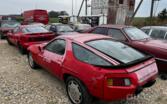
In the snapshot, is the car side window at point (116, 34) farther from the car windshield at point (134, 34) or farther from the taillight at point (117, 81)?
the taillight at point (117, 81)

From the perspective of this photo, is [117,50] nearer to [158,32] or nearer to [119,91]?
[119,91]

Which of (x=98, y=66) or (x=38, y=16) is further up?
(x=38, y=16)

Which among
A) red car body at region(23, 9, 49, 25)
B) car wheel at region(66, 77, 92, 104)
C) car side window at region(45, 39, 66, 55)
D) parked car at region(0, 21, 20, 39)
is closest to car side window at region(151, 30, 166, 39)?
car side window at region(45, 39, 66, 55)

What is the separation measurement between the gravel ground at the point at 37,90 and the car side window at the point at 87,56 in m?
1.11

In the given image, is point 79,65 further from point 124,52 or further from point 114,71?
point 124,52

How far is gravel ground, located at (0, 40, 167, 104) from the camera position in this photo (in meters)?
4.56

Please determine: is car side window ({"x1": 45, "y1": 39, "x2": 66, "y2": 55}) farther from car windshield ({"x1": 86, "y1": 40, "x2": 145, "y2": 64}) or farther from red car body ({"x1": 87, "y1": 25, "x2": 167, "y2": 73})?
red car body ({"x1": 87, "y1": 25, "x2": 167, "y2": 73})

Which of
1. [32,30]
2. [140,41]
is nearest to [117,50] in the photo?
[140,41]

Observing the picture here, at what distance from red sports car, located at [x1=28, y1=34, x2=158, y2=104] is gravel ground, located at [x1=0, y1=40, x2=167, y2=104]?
0.55 meters

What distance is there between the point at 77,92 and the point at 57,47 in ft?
4.65

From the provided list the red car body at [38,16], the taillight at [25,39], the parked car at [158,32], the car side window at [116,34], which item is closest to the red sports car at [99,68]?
the car side window at [116,34]

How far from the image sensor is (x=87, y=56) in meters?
3.98

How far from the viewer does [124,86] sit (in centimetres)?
346

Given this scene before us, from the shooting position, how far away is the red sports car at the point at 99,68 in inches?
136
